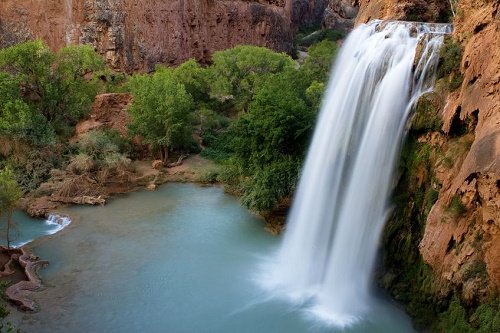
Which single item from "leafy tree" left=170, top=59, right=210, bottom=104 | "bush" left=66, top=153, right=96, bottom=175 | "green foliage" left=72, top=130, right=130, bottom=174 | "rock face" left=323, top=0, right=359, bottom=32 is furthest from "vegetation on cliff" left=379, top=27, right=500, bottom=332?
"rock face" left=323, top=0, right=359, bottom=32

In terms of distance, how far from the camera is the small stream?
44.7ft

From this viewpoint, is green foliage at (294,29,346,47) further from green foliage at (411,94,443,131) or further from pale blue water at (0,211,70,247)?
green foliage at (411,94,443,131)

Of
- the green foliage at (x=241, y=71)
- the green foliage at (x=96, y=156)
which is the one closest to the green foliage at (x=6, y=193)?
the green foliage at (x=96, y=156)

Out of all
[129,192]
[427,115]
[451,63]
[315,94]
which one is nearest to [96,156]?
[129,192]

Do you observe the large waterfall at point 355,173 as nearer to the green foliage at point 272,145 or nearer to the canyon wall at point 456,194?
the canyon wall at point 456,194

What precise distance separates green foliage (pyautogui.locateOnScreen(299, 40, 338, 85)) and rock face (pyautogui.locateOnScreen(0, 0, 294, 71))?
14.2m

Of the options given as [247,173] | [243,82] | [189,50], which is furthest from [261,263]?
[189,50]

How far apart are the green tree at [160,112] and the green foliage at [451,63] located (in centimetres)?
1735

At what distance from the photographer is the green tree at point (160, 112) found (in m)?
28.4

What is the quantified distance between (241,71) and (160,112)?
9.86m

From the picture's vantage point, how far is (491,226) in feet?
35.7

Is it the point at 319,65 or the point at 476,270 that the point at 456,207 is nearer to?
the point at 476,270

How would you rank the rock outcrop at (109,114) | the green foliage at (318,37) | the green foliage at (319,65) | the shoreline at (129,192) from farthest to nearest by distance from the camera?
the green foliage at (318,37), the rock outcrop at (109,114), the green foliage at (319,65), the shoreline at (129,192)

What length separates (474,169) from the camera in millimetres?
11180
